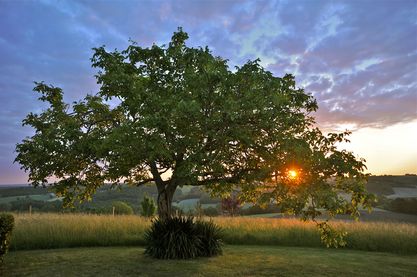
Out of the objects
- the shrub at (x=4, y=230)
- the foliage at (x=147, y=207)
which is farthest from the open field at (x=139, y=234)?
the shrub at (x=4, y=230)

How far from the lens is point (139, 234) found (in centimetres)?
2156

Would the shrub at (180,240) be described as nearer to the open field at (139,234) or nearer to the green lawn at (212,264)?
the green lawn at (212,264)

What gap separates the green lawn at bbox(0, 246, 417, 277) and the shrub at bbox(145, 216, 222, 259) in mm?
555

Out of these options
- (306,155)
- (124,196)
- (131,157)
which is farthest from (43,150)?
(124,196)

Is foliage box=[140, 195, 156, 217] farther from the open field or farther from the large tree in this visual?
the large tree

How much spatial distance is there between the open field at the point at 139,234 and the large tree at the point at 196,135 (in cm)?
380

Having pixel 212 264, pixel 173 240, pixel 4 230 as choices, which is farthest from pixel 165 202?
pixel 4 230

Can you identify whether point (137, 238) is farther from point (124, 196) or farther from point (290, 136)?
point (124, 196)

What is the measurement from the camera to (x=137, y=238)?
20.8m

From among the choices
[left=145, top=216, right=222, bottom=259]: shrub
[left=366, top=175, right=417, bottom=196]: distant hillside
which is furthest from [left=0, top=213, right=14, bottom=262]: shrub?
[left=366, top=175, right=417, bottom=196]: distant hillside

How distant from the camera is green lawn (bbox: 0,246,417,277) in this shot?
13158 mm

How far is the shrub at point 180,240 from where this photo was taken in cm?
1542

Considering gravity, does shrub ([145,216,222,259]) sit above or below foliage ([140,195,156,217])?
below

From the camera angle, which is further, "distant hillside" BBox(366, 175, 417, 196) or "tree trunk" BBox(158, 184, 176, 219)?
"distant hillside" BBox(366, 175, 417, 196)
